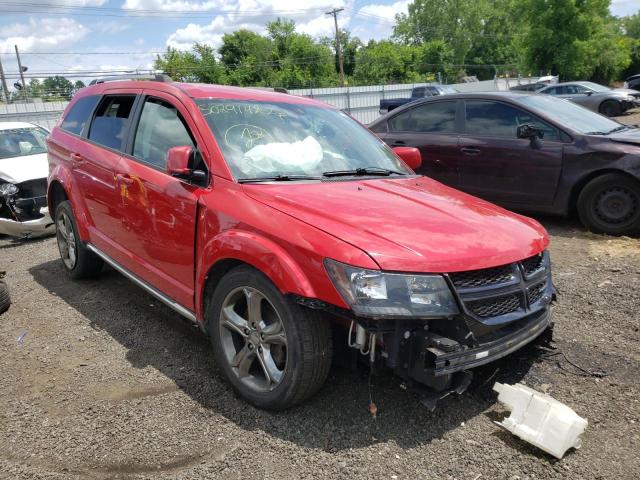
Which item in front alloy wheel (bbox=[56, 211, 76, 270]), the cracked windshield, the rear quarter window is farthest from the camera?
front alloy wheel (bbox=[56, 211, 76, 270])

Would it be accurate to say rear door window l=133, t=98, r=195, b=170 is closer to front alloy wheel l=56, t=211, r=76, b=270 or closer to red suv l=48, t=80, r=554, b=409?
red suv l=48, t=80, r=554, b=409

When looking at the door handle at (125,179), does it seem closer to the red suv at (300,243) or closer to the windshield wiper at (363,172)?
the red suv at (300,243)

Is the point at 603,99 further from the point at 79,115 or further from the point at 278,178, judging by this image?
the point at 278,178

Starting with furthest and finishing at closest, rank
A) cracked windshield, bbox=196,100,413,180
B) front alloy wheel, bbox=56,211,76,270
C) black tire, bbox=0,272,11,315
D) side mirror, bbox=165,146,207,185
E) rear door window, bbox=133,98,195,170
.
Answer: front alloy wheel, bbox=56,211,76,270 < black tire, bbox=0,272,11,315 < rear door window, bbox=133,98,195,170 < cracked windshield, bbox=196,100,413,180 < side mirror, bbox=165,146,207,185

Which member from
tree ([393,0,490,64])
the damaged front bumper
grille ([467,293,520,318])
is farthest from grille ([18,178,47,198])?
tree ([393,0,490,64])

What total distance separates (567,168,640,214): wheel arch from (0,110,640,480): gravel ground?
209cm

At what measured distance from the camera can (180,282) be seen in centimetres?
342

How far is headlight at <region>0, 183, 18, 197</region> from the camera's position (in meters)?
6.95

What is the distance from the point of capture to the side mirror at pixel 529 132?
623 centimetres

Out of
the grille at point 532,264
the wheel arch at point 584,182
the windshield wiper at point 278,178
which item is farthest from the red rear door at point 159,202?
the wheel arch at point 584,182

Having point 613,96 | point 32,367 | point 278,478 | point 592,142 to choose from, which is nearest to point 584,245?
point 592,142

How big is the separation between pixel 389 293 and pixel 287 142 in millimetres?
1522

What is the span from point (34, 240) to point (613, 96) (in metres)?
21.1

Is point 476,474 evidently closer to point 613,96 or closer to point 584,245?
point 584,245
